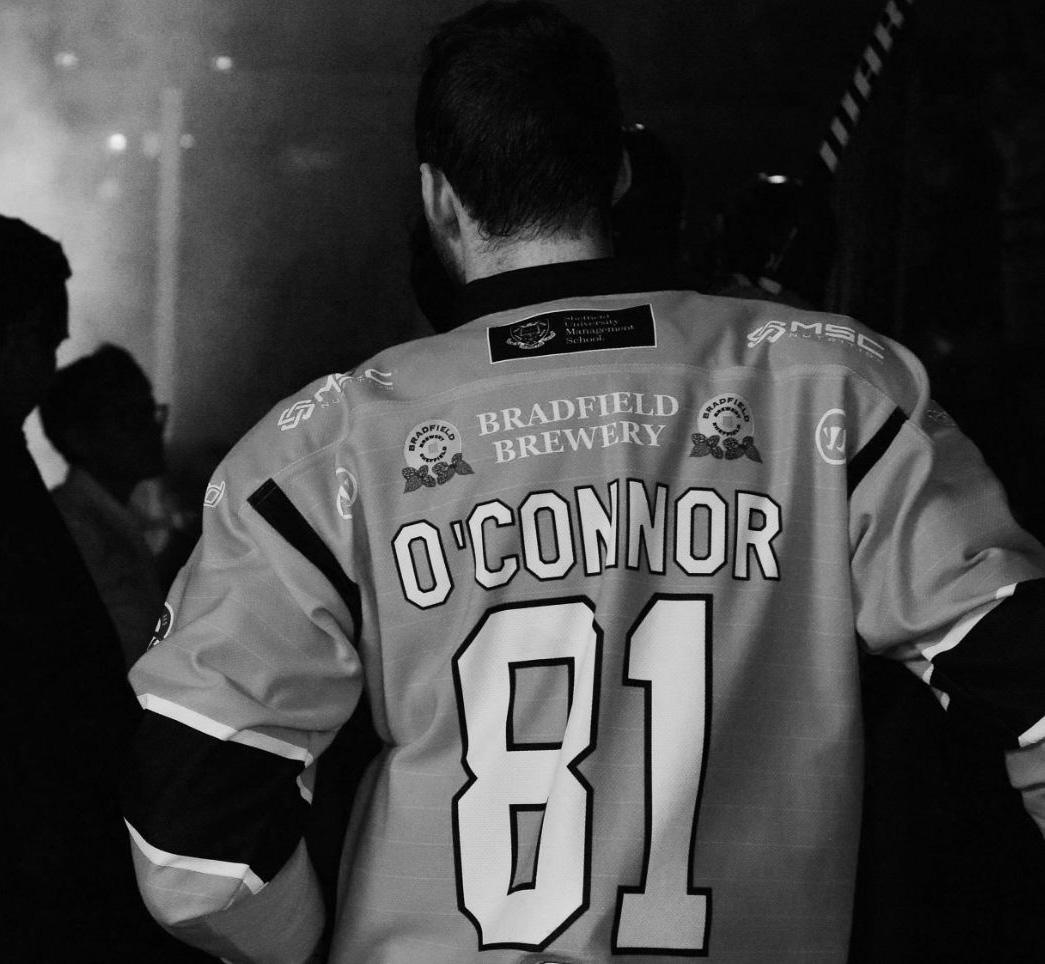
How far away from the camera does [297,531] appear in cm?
90

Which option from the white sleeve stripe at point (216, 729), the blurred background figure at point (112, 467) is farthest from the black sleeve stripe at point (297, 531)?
the blurred background figure at point (112, 467)

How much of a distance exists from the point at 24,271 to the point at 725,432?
1043 mm

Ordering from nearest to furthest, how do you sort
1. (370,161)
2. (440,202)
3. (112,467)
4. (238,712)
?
(238,712), (440,202), (112,467), (370,161)

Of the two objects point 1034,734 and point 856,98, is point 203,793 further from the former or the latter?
point 856,98

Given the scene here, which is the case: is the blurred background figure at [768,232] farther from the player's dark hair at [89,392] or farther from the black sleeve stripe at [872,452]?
the player's dark hair at [89,392]

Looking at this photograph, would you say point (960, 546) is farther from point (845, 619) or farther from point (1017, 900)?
point (1017, 900)

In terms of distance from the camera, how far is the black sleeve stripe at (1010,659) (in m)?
0.86

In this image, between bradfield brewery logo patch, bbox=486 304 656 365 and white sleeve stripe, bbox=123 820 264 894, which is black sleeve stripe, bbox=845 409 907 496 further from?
white sleeve stripe, bbox=123 820 264 894

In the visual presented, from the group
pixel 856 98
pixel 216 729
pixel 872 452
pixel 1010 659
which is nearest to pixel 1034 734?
pixel 1010 659

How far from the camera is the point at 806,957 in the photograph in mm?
940

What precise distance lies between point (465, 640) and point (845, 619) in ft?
0.85

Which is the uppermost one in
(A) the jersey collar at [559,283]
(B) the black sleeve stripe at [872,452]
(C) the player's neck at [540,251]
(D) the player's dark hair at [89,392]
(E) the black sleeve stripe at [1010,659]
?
(C) the player's neck at [540,251]

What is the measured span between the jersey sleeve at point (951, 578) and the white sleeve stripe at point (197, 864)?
45cm

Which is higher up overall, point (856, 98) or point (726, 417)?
point (856, 98)
